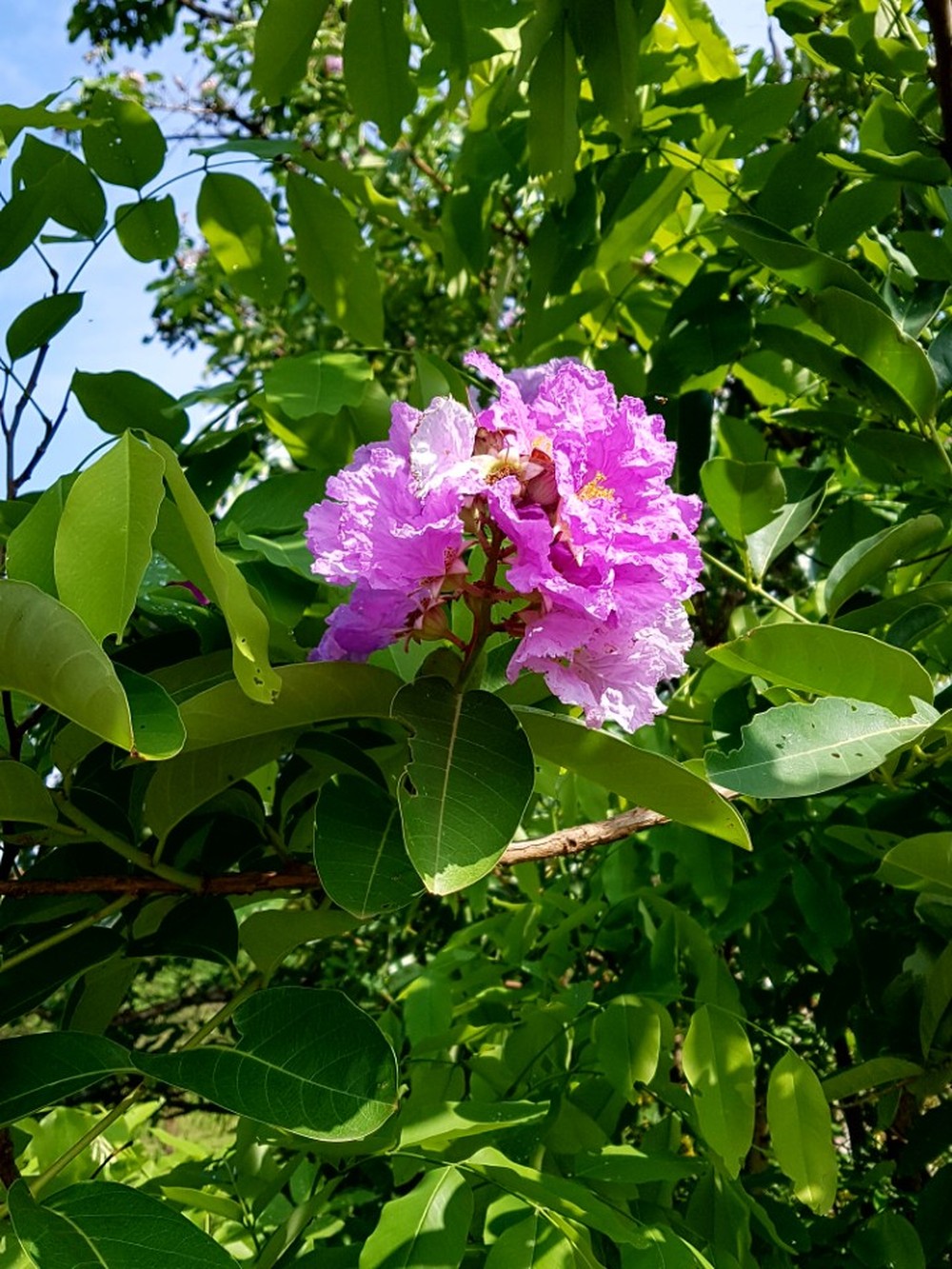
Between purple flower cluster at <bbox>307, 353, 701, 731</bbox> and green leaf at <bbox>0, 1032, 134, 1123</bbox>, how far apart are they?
0.23 meters

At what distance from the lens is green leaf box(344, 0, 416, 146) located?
2.88 ft

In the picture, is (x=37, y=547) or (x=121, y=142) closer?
(x=37, y=547)

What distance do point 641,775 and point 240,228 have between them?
2.10 ft

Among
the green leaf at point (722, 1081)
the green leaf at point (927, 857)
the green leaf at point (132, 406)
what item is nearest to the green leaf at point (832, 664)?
the green leaf at point (927, 857)

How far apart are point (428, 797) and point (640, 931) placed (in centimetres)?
75

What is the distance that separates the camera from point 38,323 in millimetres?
836

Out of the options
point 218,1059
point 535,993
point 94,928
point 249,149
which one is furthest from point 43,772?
point 535,993

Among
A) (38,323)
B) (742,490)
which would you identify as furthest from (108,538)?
(742,490)

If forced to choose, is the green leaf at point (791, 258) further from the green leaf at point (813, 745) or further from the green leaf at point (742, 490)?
the green leaf at point (813, 745)

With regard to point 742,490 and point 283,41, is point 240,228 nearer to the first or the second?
point 283,41

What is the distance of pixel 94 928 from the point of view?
2.23 ft

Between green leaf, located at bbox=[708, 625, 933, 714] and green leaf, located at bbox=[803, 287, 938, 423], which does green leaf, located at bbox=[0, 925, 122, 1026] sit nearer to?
green leaf, located at bbox=[708, 625, 933, 714]

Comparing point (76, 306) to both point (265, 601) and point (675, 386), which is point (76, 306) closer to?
point (265, 601)

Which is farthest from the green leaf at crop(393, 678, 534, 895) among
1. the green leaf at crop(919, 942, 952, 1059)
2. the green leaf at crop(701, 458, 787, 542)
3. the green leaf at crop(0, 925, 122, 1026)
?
the green leaf at crop(919, 942, 952, 1059)
